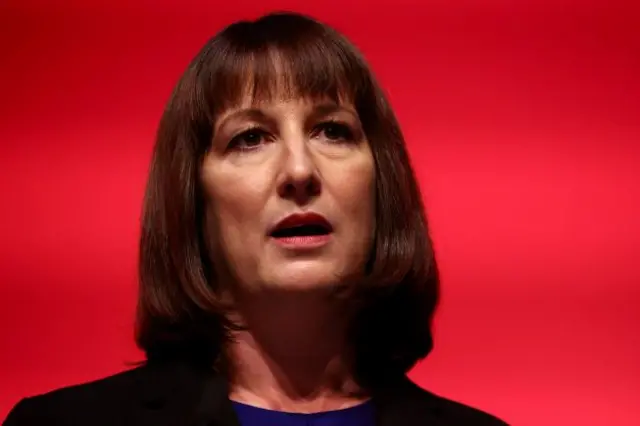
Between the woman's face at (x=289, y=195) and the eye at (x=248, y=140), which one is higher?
the eye at (x=248, y=140)

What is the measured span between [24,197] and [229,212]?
49 cm

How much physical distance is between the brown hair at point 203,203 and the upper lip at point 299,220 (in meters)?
0.10

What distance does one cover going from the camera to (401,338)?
1.26 m

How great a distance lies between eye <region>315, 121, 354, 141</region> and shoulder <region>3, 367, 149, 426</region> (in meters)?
0.33

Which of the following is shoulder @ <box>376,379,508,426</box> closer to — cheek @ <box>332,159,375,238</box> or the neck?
the neck

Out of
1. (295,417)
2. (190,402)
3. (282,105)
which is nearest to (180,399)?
(190,402)

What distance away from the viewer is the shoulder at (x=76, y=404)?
1108 mm

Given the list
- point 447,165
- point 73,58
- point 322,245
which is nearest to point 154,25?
point 73,58

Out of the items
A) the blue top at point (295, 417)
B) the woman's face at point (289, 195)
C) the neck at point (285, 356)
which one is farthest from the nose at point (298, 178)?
the blue top at point (295, 417)

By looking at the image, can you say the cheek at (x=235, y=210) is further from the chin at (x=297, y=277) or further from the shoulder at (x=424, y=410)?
the shoulder at (x=424, y=410)

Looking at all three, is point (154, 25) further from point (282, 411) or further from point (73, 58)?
point (282, 411)

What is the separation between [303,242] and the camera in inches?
43.4

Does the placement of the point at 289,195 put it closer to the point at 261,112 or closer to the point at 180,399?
the point at 261,112

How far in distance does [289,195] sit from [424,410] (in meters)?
0.31
